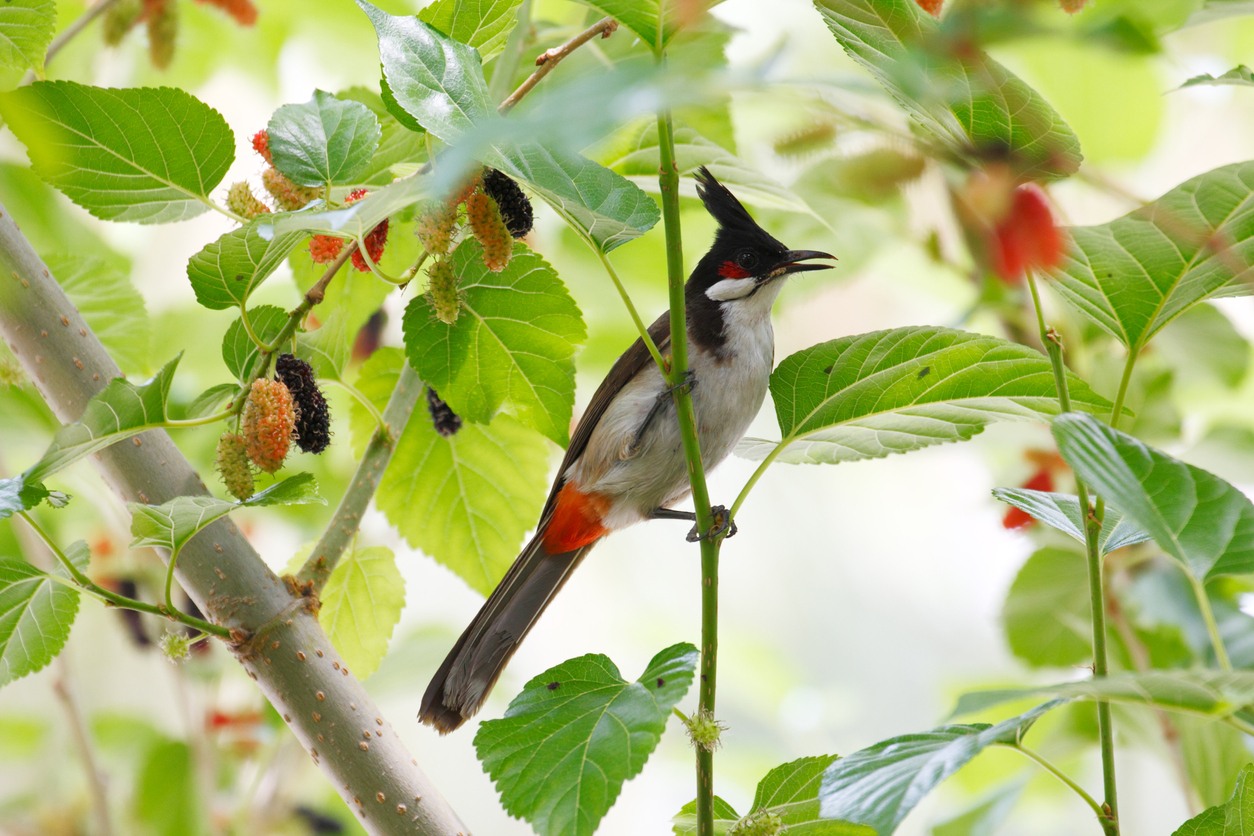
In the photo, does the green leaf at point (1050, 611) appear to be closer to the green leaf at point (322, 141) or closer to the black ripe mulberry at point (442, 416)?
the black ripe mulberry at point (442, 416)

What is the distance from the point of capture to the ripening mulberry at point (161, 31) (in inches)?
38.0

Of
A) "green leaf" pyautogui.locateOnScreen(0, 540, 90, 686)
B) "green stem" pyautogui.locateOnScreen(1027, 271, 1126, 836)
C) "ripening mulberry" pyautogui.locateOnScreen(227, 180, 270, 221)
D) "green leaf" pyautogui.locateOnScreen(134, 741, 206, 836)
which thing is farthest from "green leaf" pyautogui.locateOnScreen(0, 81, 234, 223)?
"green leaf" pyautogui.locateOnScreen(134, 741, 206, 836)

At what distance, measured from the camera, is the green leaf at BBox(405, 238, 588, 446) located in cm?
73

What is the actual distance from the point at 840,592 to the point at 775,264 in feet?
6.87

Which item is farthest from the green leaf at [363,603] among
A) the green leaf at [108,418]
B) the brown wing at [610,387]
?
the brown wing at [610,387]

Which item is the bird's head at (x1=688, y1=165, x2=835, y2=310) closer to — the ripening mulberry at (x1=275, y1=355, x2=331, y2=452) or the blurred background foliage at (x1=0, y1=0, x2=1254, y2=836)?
the blurred background foliage at (x1=0, y1=0, x2=1254, y2=836)

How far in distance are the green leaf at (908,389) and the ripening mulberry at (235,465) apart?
0.41 metres

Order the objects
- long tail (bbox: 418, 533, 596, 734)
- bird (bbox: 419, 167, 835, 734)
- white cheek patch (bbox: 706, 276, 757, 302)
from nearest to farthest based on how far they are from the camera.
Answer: long tail (bbox: 418, 533, 596, 734)
bird (bbox: 419, 167, 835, 734)
white cheek patch (bbox: 706, 276, 757, 302)

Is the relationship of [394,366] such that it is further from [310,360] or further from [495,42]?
[495,42]

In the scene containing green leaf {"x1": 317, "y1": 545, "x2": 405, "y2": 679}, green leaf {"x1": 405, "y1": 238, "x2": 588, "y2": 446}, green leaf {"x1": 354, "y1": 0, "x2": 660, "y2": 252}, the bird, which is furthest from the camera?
the bird

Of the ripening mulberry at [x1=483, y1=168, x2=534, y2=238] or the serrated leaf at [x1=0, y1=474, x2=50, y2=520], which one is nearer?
the serrated leaf at [x1=0, y1=474, x2=50, y2=520]

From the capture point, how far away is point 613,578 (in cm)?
312

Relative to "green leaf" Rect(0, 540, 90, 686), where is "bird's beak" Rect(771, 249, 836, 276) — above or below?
above

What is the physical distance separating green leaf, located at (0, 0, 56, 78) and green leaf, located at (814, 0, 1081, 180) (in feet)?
1.88
